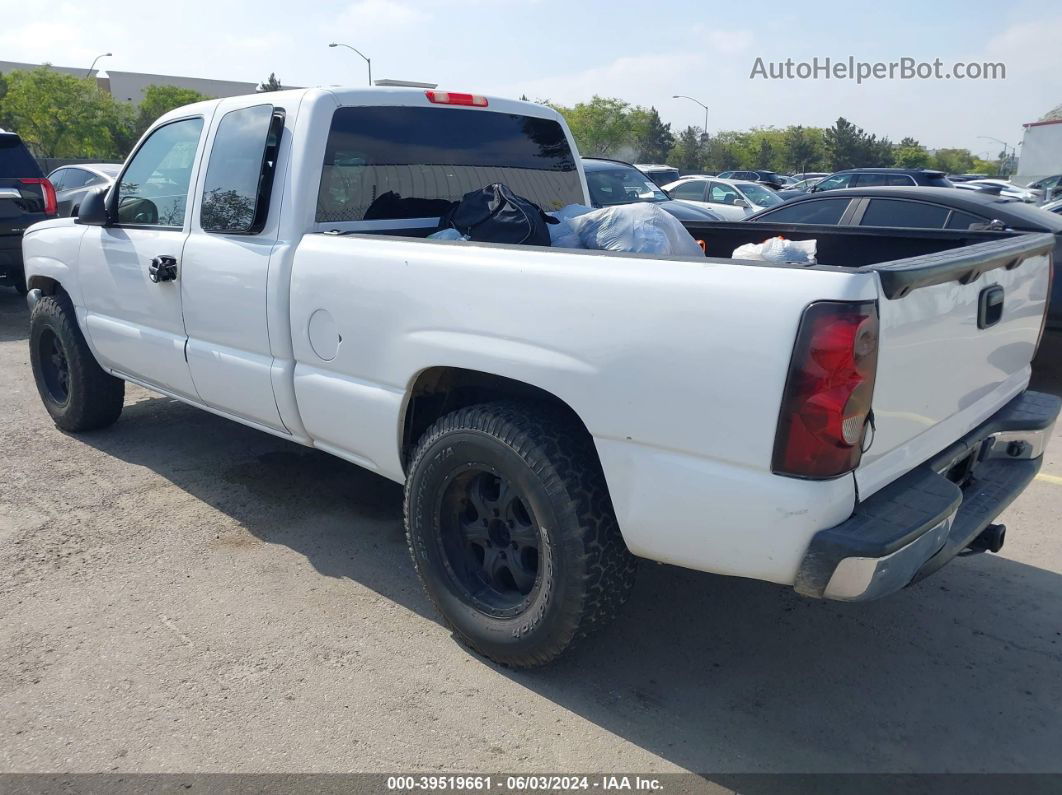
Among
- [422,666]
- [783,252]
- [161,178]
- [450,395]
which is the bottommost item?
[422,666]

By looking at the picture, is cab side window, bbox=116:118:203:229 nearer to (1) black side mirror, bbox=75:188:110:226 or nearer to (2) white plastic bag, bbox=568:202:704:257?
(1) black side mirror, bbox=75:188:110:226

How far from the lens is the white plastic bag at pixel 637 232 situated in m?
3.51

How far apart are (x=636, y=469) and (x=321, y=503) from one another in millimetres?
2533

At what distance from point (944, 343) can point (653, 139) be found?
7817 centimetres

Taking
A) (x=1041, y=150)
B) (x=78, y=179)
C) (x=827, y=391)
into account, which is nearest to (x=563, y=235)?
(x=827, y=391)

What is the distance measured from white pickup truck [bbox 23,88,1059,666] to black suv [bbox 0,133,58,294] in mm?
6020

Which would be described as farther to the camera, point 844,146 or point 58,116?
point 844,146

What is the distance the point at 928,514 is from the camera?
252cm

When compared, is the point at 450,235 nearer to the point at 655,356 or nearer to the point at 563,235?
the point at 563,235

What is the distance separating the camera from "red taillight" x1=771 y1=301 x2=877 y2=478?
7.37 ft

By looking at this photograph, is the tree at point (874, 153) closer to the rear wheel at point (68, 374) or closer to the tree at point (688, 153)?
the tree at point (688, 153)

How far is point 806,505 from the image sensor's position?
233 cm

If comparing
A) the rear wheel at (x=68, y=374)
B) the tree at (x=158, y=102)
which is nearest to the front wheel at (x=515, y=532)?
the rear wheel at (x=68, y=374)

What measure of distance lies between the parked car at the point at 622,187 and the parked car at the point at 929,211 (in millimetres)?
3715
